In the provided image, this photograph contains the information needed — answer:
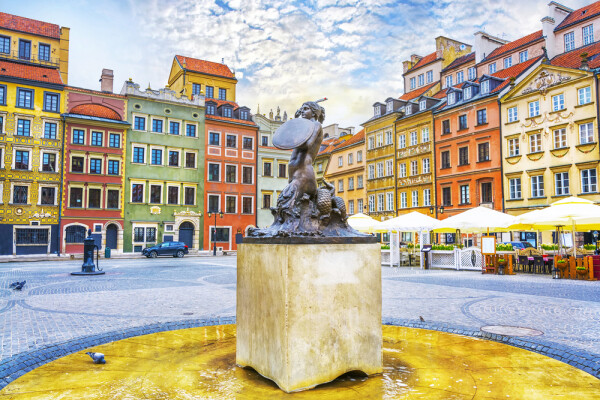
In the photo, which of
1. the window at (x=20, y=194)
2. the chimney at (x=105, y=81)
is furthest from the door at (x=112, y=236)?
the chimney at (x=105, y=81)

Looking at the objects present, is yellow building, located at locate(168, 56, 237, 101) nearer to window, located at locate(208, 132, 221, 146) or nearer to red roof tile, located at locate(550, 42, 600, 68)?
window, located at locate(208, 132, 221, 146)

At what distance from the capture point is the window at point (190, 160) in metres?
42.1

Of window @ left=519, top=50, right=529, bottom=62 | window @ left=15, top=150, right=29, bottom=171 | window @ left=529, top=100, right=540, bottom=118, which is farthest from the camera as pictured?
window @ left=519, top=50, right=529, bottom=62

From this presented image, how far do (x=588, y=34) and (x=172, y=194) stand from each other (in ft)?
117

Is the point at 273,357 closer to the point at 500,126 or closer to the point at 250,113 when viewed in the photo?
the point at 500,126

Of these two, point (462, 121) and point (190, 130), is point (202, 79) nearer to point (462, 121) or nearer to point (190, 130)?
point (190, 130)

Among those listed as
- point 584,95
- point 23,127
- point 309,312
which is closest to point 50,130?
point 23,127

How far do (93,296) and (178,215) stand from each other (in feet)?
98.0

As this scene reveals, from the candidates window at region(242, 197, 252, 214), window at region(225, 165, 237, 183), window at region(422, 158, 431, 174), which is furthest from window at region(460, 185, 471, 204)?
window at region(225, 165, 237, 183)

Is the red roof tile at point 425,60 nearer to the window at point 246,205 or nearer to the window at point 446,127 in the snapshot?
the window at point 446,127

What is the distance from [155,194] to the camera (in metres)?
40.3

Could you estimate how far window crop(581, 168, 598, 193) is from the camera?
1085 inches

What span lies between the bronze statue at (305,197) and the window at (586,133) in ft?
96.0

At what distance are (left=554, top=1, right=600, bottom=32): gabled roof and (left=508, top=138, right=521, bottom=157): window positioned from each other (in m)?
9.83
